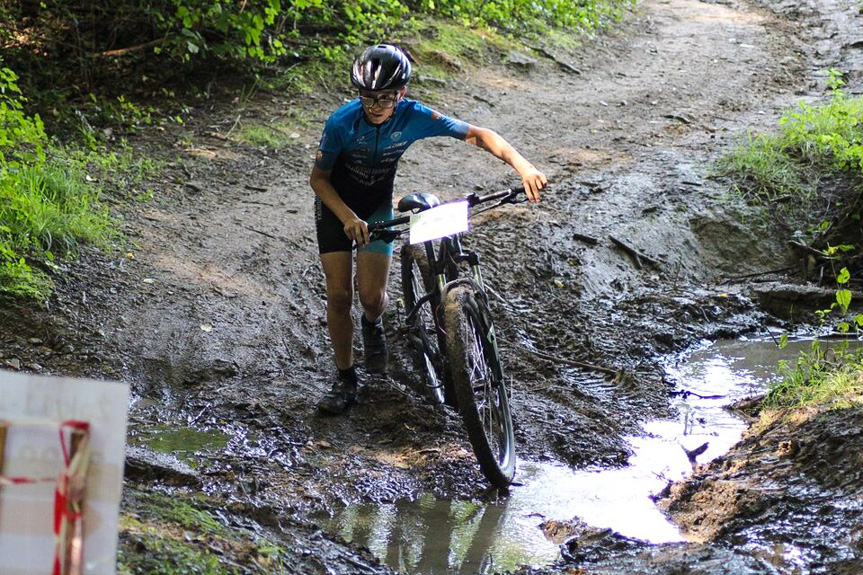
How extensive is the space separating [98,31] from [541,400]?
665cm

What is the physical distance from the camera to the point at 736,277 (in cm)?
776

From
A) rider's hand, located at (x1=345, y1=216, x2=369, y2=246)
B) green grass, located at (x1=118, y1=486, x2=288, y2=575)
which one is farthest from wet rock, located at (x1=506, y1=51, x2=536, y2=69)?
green grass, located at (x1=118, y1=486, x2=288, y2=575)

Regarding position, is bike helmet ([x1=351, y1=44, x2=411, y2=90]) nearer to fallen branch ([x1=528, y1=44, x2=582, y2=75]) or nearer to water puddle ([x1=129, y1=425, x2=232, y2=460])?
water puddle ([x1=129, y1=425, x2=232, y2=460])

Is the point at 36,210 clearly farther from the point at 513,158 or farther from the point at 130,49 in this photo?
the point at 130,49

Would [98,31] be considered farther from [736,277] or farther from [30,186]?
[736,277]

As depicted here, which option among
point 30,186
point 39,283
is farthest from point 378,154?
point 30,186

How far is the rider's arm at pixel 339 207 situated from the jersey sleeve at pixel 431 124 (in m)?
0.50

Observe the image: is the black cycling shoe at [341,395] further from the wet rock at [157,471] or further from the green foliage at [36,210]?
the green foliage at [36,210]

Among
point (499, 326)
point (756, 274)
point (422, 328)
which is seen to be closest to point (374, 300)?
point (422, 328)

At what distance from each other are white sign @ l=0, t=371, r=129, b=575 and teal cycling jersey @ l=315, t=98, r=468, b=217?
2.92 m

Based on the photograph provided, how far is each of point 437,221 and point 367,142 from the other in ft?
2.13

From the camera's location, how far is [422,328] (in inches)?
199

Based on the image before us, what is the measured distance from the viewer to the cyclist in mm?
4375

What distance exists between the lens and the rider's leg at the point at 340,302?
490 centimetres
